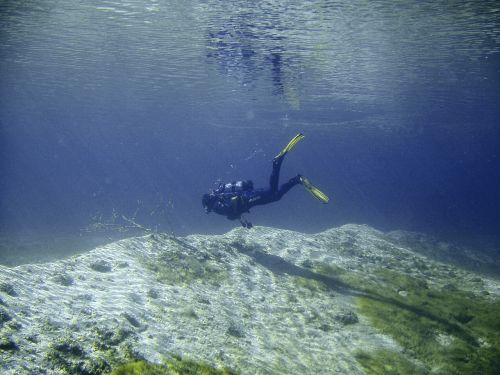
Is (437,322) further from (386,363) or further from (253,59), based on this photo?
(253,59)

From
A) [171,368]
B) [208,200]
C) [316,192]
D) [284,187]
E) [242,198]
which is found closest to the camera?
[171,368]

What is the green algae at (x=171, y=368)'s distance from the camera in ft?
11.8

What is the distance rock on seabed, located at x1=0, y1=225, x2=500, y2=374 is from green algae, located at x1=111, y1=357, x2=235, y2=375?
122 millimetres

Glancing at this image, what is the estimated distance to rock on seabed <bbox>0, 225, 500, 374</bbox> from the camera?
3.90 m

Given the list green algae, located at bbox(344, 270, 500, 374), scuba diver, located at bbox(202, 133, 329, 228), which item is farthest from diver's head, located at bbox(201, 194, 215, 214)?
green algae, located at bbox(344, 270, 500, 374)

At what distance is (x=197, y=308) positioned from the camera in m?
6.04

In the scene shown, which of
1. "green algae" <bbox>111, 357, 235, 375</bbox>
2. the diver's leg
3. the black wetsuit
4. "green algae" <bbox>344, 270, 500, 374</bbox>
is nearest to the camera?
"green algae" <bbox>111, 357, 235, 375</bbox>

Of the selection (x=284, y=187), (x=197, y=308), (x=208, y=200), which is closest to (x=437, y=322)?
(x=197, y=308)

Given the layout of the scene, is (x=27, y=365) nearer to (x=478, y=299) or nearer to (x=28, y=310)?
(x=28, y=310)

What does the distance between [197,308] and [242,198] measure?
5467mm

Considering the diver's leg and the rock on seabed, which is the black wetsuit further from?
the rock on seabed

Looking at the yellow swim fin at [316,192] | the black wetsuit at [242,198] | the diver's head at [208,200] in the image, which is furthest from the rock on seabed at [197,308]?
the yellow swim fin at [316,192]

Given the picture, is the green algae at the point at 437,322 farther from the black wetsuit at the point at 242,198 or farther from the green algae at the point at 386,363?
the black wetsuit at the point at 242,198

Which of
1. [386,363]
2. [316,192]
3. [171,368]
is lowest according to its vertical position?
[316,192]
